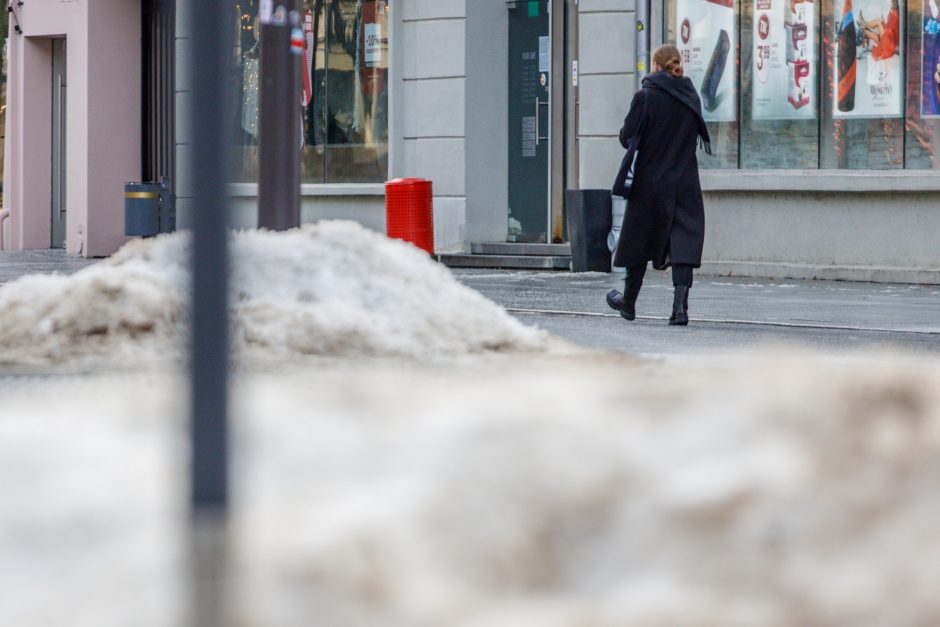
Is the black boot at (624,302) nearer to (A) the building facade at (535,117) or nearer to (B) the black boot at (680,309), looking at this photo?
(B) the black boot at (680,309)

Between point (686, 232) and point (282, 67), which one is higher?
point (282, 67)

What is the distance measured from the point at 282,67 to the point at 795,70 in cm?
925

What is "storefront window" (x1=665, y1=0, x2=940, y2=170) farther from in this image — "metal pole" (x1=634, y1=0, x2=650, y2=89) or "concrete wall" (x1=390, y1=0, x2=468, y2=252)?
"concrete wall" (x1=390, y1=0, x2=468, y2=252)

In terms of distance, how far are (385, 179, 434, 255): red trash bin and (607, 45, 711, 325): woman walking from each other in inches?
281

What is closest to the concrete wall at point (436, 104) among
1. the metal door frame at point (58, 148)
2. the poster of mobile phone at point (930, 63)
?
the poster of mobile phone at point (930, 63)

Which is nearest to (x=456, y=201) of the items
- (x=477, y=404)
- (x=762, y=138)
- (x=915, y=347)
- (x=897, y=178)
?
(x=762, y=138)

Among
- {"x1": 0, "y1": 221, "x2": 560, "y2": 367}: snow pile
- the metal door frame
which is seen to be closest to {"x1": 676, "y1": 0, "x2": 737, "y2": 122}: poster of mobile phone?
{"x1": 0, "y1": 221, "x2": 560, "y2": 367}: snow pile

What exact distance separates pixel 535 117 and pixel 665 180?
8.11 m

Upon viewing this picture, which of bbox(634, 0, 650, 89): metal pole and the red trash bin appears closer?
bbox(634, 0, 650, 89): metal pole

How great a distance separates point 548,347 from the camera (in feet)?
21.7

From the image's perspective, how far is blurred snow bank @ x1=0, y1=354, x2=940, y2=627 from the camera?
2.65m

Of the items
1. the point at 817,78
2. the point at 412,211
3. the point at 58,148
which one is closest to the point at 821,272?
the point at 817,78

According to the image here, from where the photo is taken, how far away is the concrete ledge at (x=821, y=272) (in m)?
15.3

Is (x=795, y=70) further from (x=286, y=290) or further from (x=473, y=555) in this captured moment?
(x=473, y=555)
